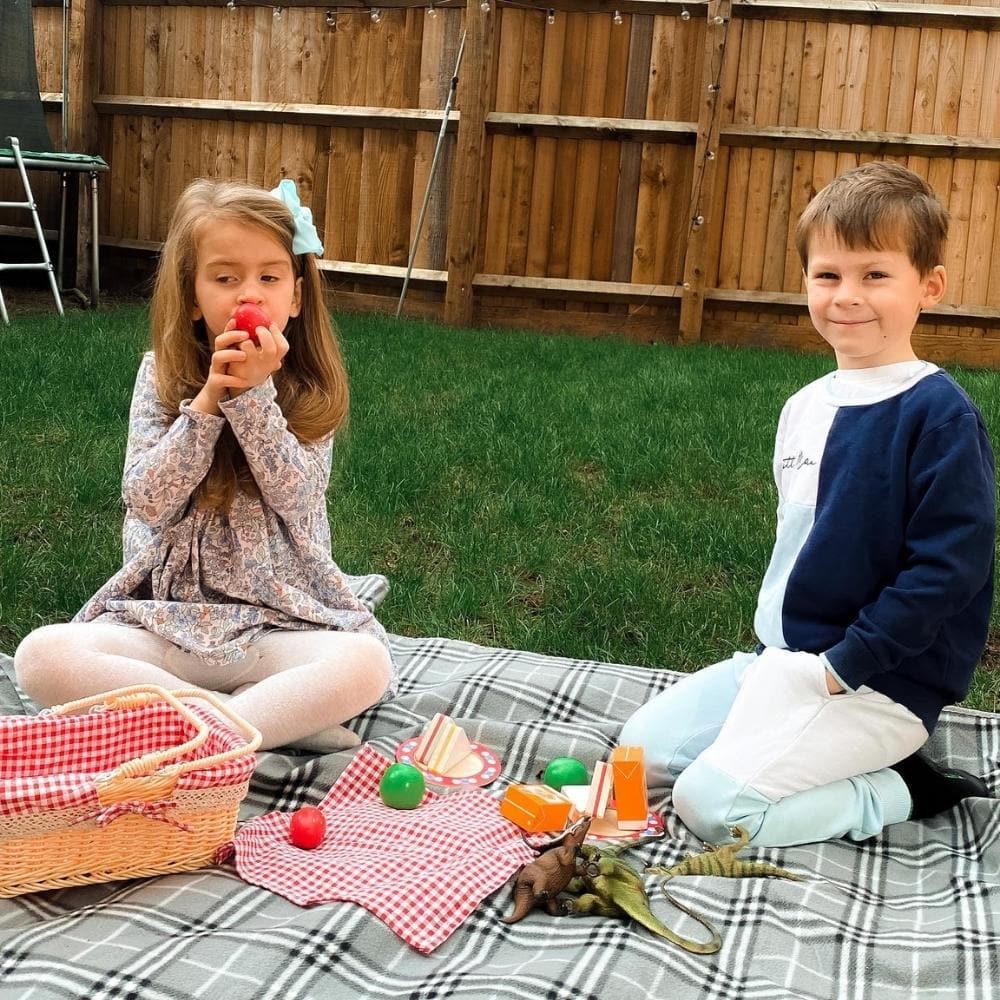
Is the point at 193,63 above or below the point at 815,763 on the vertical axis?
above

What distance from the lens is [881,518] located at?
2.02 metres

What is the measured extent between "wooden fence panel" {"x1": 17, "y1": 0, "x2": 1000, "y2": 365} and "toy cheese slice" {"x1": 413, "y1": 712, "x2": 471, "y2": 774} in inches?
207

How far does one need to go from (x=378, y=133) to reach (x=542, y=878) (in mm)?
6354

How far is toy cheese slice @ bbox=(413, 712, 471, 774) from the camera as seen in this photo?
2.22 meters

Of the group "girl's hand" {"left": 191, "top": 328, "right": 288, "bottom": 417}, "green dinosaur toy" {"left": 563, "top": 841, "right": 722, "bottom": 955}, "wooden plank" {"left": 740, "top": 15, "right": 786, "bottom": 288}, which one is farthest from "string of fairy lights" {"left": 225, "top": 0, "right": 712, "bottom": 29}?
"green dinosaur toy" {"left": 563, "top": 841, "right": 722, "bottom": 955}

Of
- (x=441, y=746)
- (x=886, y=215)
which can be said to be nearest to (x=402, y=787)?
(x=441, y=746)

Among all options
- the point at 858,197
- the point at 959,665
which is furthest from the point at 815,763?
the point at 858,197

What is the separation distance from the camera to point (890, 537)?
2.03 metres

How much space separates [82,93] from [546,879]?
24.2ft

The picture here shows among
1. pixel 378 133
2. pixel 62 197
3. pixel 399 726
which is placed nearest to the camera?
pixel 399 726

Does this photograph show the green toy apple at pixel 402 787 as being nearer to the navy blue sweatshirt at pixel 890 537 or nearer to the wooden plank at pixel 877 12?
the navy blue sweatshirt at pixel 890 537

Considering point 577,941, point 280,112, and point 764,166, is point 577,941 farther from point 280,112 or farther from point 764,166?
point 280,112

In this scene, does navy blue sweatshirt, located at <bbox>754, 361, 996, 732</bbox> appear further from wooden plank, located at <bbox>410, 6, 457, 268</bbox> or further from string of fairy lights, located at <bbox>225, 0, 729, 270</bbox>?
wooden plank, located at <bbox>410, 6, 457, 268</bbox>

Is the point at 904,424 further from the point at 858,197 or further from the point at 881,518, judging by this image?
the point at 858,197
